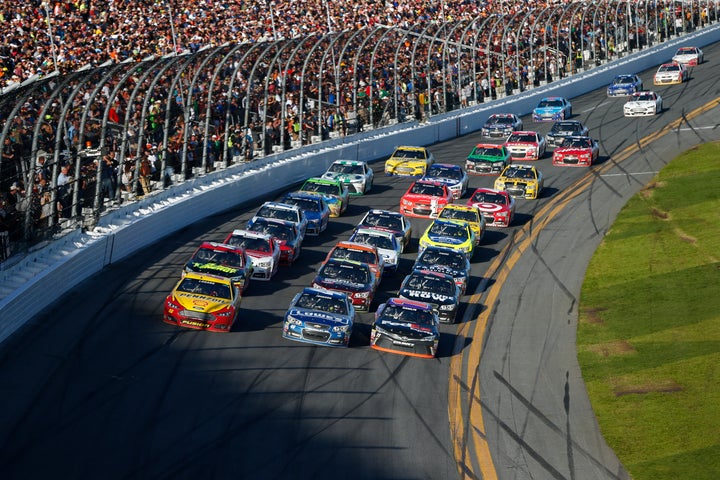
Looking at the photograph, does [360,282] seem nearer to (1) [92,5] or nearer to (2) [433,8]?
(1) [92,5]

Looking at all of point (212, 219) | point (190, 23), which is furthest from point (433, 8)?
point (212, 219)

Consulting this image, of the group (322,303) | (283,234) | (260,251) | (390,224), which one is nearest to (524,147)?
(390,224)

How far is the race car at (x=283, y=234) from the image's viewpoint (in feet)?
112

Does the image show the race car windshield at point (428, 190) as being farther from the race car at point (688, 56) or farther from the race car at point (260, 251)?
the race car at point (688, 56)

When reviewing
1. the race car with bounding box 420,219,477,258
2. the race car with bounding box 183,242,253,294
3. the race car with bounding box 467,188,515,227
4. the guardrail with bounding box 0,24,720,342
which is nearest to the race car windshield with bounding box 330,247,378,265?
the race car with bounding box 183,242,253,294

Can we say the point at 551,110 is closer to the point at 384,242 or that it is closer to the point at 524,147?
the point at 524,147

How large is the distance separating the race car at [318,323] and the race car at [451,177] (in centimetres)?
1617

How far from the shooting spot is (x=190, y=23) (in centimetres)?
4869

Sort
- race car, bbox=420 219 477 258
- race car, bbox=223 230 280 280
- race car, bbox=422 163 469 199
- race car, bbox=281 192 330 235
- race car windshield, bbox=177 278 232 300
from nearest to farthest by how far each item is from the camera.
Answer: race car windshield, bbox=177 278 232 300 < race car, bbox=223 230 280 280 < race car, bbox=420 219 477 258 < race car, bbox=281 192 330 235 < race car, bbox=422 163 469 199

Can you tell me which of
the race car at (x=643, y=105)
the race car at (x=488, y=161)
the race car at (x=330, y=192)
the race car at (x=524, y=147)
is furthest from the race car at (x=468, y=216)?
the race car at (x=643, y=105)

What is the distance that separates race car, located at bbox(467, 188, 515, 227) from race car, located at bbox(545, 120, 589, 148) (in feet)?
45.0

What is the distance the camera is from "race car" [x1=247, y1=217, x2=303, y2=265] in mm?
34094

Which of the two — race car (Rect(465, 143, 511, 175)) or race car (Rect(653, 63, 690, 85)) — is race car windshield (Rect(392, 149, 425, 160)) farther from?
race car (Rect(653, 63, 690, 85))

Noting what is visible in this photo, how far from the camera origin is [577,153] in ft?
164
